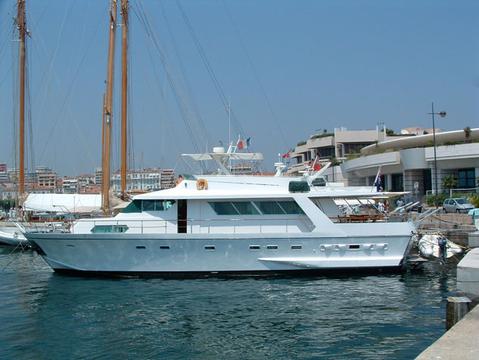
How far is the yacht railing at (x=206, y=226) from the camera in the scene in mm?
20203

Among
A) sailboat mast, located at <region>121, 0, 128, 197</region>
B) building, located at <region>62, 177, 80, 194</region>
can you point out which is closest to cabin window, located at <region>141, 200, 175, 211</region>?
sailboat mast, located at <region>121, 0, 128, 197</region>

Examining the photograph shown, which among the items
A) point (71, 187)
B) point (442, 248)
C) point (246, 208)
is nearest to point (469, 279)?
point (246, 208)

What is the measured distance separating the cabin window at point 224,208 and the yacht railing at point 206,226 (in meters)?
0.29

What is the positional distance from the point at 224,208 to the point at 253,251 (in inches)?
73.7

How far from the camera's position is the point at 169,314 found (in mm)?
14531

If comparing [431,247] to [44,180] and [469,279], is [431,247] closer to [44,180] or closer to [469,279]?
[469,279]

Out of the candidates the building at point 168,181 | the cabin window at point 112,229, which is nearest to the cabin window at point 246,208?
the cabin window at point 112,229

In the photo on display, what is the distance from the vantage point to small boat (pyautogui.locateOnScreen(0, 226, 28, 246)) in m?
34.4

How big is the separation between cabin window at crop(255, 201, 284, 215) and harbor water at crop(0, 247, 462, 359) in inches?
91.5

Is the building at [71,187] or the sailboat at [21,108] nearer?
the sailboat at [21,108]

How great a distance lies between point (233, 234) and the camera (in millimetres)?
19703

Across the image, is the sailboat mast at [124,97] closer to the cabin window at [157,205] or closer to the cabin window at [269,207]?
the cabin window at [157,205]

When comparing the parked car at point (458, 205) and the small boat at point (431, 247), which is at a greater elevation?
the parked car at point (458, 205)

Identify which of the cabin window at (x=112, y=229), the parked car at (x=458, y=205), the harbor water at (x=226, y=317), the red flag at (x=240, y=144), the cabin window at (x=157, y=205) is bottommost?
the harbor water at (x=226, y=317)
